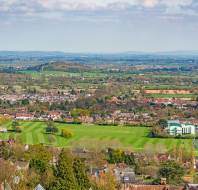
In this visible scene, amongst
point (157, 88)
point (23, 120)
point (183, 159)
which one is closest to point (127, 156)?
point (183, 159)

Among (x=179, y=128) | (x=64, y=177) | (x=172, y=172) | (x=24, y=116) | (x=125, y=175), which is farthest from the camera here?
(x=24, y=116)

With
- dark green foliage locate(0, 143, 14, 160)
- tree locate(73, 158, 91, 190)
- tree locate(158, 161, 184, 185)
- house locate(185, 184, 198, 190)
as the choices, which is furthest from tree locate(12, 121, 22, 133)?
tree locate(73, 158, 91, 190)

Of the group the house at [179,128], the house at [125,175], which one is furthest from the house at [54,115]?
the house at [125,175]

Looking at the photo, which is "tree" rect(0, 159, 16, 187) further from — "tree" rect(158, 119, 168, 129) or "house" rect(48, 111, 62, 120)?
"house" rect(48, 111, 62, 120)

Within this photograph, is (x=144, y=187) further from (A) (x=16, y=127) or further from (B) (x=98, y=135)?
(A) (x=16, y=127)

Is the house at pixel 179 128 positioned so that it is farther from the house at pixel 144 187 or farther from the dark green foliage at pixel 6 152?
the house at pixel 144 187

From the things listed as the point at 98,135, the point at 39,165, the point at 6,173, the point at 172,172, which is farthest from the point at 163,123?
the point at 6,173
